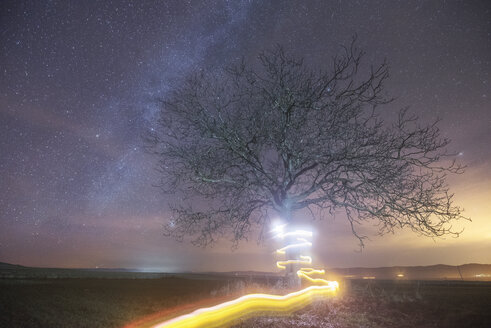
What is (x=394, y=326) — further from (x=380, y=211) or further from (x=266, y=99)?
(x=266, y=99)

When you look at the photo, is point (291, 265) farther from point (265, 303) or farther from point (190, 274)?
point (190, 274)

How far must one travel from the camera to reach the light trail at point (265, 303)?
4.84m

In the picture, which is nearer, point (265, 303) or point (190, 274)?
point (265, 303)

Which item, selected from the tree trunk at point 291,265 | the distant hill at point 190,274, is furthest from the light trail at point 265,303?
the distant hill at point 190,274

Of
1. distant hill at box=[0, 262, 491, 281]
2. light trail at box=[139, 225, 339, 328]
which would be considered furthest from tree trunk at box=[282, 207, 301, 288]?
distant hill at box=[0, 262, 491, 281]

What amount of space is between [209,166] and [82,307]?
7.15 metres

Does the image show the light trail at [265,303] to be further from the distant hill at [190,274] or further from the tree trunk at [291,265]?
the distant hill at [190,274]

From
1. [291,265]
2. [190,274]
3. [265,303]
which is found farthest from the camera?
[190,274]

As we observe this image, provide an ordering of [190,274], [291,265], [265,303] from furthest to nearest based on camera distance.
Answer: [190,274], [291,265], [265,303]

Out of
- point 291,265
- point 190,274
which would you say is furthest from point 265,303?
point 190,274

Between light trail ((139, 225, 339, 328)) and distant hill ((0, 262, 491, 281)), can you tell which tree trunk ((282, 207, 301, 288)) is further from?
distant hill ((0, 262, 491, 281))

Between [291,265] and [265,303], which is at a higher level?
[291,265]

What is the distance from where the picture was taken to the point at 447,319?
26.6ft

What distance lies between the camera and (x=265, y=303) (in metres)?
7.73
